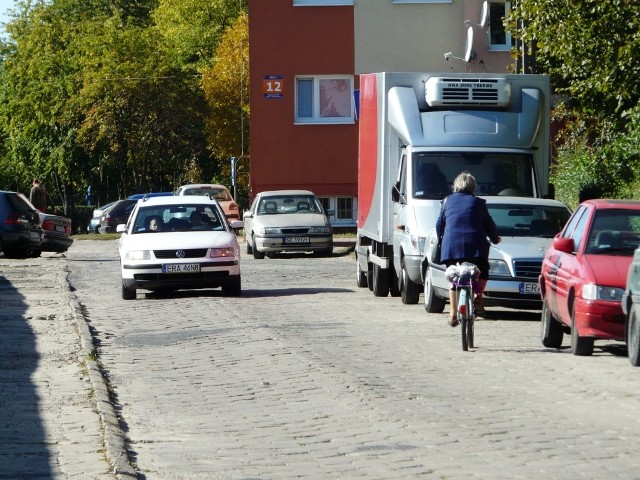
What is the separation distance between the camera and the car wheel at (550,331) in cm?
1470

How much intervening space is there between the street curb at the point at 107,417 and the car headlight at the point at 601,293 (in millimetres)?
4433

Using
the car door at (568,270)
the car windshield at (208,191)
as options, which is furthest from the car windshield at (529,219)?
the car windshield at (208,191)

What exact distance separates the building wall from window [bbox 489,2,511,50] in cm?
424

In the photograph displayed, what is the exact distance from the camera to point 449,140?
67.0 ft

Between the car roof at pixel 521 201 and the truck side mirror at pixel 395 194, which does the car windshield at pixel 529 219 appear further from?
the truck side mirror at pixel 395 194

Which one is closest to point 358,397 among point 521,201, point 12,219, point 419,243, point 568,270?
point 568,270

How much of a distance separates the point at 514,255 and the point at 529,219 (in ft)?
4.72

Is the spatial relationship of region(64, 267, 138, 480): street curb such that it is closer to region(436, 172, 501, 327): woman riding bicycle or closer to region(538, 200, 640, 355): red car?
region(436, 172, 501, 327): woman riding bicycle

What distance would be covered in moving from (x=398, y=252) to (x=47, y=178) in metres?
58.0

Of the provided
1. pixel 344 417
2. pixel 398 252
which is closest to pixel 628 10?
pixel 398 252

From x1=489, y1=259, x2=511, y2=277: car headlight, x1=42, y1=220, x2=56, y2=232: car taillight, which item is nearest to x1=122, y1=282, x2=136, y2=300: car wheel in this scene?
x1=489, y1=259, x2=511, y2=277: car headlight

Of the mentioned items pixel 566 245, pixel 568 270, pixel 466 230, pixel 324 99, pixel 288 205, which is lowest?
pixel 288 205

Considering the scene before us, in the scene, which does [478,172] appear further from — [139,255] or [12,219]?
[12,219]

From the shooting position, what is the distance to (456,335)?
16.1 metres
